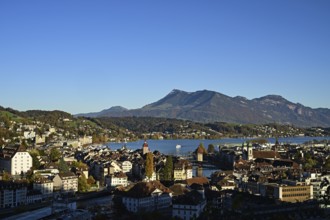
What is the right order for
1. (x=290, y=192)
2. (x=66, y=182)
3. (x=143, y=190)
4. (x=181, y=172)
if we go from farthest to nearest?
(x=181, y=172), (x=66, y=182), (x=290, y=192), (x=143, y=190)

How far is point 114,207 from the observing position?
19750 mm

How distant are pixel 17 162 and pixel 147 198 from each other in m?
14.1

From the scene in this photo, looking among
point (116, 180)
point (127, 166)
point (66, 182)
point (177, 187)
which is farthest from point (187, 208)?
point (127, 166)

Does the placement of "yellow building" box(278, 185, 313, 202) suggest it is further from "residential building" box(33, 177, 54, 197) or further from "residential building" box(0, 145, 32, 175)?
"residential building" box(0, 145, 32, 175)

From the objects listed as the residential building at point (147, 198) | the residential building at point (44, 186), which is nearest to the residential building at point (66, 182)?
the residential building at point (44, 186)

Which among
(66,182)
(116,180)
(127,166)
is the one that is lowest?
(116,180)

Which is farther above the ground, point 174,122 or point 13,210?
point 174,122

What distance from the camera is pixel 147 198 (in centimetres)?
1991

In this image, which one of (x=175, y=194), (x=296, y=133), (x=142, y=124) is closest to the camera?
(x=175, y=194)

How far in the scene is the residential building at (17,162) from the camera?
31.0m

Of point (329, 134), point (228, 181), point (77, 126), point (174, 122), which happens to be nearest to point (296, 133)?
point (329, 134)

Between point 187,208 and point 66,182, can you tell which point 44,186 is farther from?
point 187,208

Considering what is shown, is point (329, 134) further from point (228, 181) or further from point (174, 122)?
point (228, 181)

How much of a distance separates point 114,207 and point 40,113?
66895 mm
